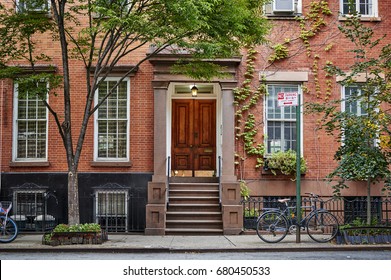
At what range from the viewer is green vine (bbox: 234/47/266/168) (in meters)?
17.5

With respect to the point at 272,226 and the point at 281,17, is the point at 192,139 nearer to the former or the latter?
the point at 281,17

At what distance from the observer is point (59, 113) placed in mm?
17562

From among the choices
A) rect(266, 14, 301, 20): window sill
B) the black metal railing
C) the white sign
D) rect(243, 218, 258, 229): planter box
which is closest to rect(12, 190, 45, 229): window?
the black metal railing

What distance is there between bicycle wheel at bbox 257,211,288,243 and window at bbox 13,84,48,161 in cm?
736

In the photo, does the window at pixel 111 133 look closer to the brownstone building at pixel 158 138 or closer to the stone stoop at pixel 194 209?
the brownstone building at pixel 158 138

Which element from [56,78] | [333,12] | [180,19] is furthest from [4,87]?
[333,12]

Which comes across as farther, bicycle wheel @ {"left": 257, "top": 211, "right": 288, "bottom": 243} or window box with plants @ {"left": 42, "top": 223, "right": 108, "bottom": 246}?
bicycle wheel @ {"left": 257, "top": 211, "right": 288, "bottom": 243}

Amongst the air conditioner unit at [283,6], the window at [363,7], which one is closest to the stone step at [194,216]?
the air conditioner unit at [283,6]

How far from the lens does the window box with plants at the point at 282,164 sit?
681 inches

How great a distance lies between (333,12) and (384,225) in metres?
7.31

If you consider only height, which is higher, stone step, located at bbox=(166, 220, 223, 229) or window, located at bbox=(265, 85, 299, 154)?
window, located at bbox=(265, 85, 299, 154)

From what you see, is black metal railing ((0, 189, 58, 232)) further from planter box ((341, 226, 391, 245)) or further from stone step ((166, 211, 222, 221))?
planter box ((341, 226, 391, 245))

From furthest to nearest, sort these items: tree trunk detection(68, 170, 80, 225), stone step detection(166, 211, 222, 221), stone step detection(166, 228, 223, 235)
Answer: stone step detection(166, 211, 222, 221), stone step detection(166, 228, 223, 235), tree trunk detection(68, 170, 80, 225)

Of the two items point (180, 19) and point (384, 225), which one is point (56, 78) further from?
point (384, 225)
